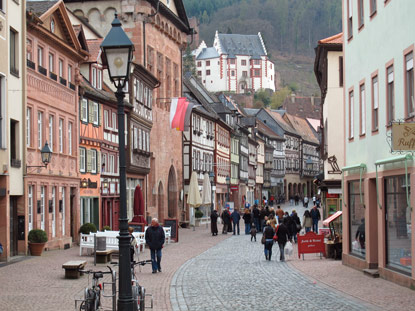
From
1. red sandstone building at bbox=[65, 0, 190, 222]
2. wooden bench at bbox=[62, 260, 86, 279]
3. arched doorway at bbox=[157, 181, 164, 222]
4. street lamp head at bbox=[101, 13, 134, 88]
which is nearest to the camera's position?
street lamp head at bbox=[101, 13, 134, 88]

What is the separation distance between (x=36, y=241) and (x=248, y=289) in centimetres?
1221

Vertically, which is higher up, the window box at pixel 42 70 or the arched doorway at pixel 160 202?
the window box at pixel 42 70

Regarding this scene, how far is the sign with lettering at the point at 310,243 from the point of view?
2802 centimetres

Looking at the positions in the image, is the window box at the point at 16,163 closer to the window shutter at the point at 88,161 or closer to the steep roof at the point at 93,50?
the window shutter at the point at 88,161

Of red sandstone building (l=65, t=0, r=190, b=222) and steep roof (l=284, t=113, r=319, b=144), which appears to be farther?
steep roof (l=284, t=113, r=319, b=144)

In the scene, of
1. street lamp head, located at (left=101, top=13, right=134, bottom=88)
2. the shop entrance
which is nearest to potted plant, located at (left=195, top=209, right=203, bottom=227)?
the shop entrance

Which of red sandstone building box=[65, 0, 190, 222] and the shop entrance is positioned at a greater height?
red sandstone building box=[65, 0, 190, 222]

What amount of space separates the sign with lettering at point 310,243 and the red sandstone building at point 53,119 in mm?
9389

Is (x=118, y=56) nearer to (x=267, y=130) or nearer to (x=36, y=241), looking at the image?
(x=36, y=241)

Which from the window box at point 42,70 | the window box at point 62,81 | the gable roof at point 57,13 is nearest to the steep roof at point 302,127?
the gable roof at point 57,13

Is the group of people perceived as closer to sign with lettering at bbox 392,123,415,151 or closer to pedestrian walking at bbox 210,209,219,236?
pedestrian walking at bbox 210,209,219,236

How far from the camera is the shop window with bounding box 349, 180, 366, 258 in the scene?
23406 millimetres

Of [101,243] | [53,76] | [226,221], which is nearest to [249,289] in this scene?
[101,243]

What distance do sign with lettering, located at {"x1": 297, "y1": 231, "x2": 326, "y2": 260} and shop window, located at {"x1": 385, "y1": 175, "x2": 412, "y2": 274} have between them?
7.47 metres
